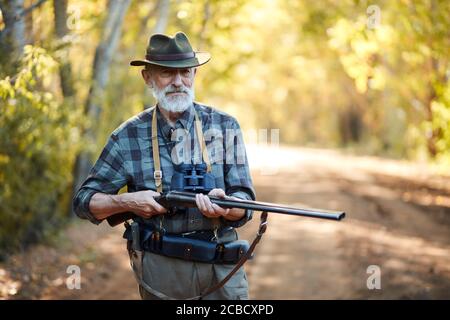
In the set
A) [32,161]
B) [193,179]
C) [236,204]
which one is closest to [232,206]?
[236,204]

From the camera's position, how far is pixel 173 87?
4.25m

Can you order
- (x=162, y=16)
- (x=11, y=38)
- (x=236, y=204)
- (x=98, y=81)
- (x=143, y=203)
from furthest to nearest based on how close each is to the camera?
(x=162, y=16) → (x=98, y=81) → (x=11, y=38) → (x=143, y=203) → (x=236, y=204)

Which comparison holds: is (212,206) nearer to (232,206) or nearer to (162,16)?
(232,206)

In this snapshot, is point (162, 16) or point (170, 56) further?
point (162, 16)

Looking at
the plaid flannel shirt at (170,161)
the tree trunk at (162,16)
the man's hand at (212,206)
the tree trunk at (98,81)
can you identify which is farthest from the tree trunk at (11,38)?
the tree trunk at (162,16)

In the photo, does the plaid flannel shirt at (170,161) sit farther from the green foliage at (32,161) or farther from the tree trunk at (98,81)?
the tree trunk at (98,81)

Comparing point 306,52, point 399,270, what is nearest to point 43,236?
point 399,270

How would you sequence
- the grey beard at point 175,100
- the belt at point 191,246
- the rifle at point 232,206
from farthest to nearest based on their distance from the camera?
the grey beard at point 175,100 < the belt at point 191,246 < the rifle at point 232,206

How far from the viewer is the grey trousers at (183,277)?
422cm

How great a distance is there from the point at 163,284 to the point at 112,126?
34.5 ft

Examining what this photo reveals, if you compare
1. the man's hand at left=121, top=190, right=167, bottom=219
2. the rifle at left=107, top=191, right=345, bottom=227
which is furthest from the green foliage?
the rifle at left=107, top=191, right=345, bottom=227

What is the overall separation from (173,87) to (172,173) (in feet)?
1.73

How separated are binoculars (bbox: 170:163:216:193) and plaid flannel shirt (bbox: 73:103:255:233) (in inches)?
3.5
